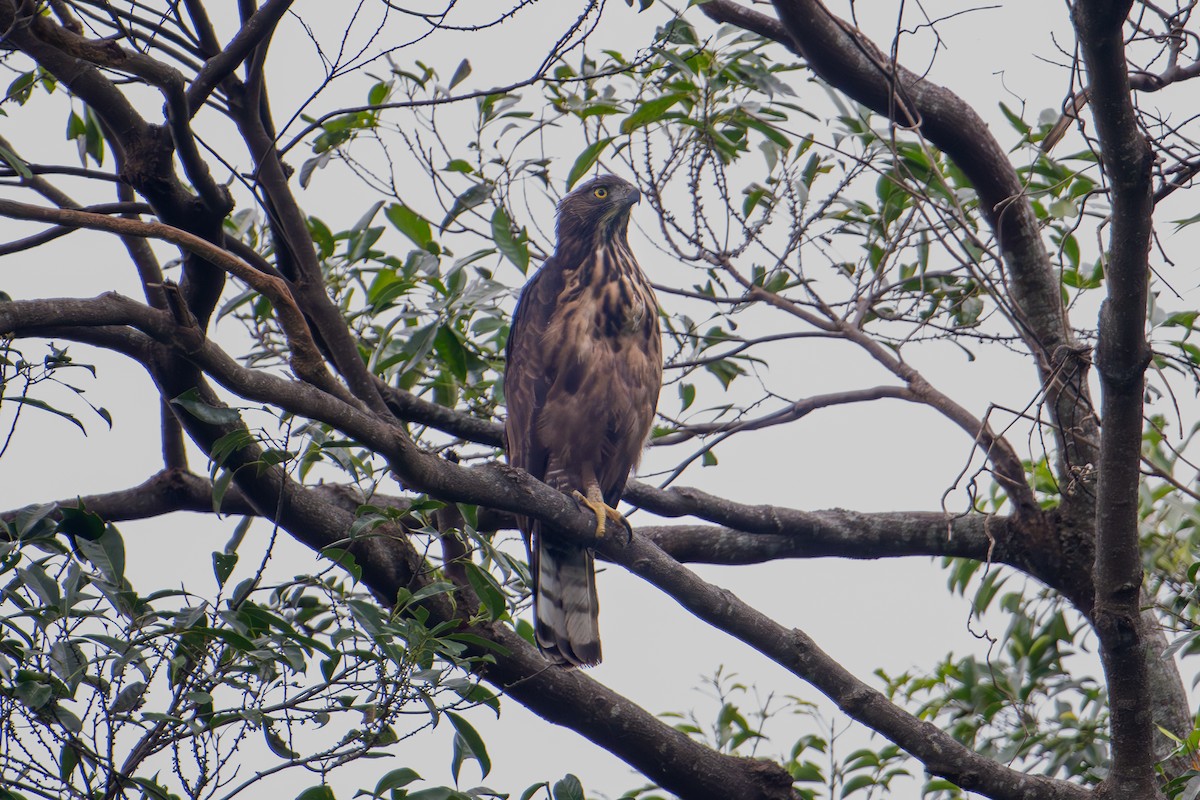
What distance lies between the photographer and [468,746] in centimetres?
235

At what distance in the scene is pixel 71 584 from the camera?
1941mm

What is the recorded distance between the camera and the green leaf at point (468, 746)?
2334 millimetres

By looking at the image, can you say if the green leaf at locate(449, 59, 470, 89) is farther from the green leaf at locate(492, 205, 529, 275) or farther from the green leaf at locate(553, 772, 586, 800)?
the green leaf at locate(553, 772, 586, 800)

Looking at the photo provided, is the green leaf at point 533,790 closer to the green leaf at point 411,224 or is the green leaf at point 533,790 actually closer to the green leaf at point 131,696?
the green leaf at point 131,696

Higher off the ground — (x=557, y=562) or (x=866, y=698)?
(x=557, y=562)

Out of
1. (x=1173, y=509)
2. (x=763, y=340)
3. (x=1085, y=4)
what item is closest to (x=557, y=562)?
(x=763, y=340)

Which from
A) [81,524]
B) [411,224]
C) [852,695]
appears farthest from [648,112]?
[81,524]

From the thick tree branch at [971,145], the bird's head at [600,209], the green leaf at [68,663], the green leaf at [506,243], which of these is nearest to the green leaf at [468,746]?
the green leaf at [68,663]

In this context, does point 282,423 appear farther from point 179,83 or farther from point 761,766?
point 761,766

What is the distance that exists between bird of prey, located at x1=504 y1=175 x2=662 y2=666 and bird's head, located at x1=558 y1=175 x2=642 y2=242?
36 centimetres

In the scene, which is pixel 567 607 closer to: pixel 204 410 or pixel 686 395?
pixel 686 395

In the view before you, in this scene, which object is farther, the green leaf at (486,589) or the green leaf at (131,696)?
the green leaf at (486,589)

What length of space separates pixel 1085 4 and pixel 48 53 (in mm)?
1930

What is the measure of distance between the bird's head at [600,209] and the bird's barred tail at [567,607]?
131cm
